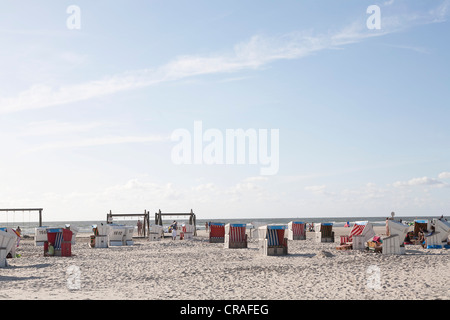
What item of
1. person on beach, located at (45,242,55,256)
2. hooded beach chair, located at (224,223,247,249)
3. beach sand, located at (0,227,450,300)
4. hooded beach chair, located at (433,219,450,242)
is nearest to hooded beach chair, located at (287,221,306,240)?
hooded beach chair, located at (224,223,247,249)

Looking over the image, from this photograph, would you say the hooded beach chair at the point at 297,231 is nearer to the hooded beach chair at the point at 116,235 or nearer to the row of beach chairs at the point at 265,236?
the row of beach chairs at the point at 265,236

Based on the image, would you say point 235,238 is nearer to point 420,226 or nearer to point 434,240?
point 434,240

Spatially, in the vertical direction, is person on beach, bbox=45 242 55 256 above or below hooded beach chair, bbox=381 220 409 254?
below

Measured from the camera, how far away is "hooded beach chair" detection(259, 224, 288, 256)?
19578 millimetres

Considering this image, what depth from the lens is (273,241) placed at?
19.8 meters

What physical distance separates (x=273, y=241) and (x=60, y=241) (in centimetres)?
989

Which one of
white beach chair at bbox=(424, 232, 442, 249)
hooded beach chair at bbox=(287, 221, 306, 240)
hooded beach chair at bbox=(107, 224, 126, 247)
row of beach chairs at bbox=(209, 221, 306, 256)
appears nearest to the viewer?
row of beach chairs at bbox=(209, 221, 306, 256)

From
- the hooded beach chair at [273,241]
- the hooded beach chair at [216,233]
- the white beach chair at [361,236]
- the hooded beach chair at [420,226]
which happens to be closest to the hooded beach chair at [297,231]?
the hooded beach chair at [216,233]

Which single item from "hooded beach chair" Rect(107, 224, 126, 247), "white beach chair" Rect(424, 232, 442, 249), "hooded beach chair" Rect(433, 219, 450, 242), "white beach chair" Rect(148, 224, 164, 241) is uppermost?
"hooded beach chair" Rect(433, 219, 450, 242)

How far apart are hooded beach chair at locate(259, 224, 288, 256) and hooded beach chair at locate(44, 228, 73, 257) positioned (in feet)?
28.9

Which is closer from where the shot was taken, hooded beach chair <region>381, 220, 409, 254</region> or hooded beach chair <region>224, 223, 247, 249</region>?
hooded beach chair <region>381, 220, 409, 254</region>

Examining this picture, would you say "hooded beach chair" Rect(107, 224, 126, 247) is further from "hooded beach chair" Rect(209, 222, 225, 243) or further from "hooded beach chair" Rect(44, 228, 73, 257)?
"hooded beach chair" Rect(44, 228, 73, 257)

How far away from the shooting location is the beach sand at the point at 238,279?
995 cm
